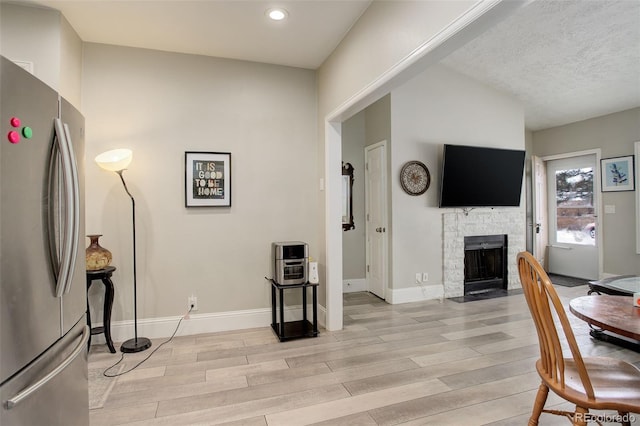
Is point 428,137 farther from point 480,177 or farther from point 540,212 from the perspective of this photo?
point 540,212

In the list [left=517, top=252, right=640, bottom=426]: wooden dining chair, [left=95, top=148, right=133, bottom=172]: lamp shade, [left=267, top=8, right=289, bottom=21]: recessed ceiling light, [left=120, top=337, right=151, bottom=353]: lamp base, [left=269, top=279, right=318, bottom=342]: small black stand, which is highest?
[left=267, top=8, right=289, bottom=21]: recessed ceiling light

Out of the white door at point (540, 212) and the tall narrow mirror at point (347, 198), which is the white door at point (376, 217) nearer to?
the tall narrow mirror at point (347, 198)

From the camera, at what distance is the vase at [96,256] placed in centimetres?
279

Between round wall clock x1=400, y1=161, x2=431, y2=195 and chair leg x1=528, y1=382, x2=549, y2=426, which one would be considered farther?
round wall clock x1=400, y1=161, x2=431, y2=195

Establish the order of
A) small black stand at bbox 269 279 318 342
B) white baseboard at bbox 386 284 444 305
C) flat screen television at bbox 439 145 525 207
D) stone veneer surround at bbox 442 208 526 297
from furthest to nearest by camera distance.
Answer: stone veneer surround at bbox 442 208 526 297, flat screen television at bbox 439 145 525 207, white baseboard at bbox 386 284 444 305, small black stand at bbox 269 279 318 342

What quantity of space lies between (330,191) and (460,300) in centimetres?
262

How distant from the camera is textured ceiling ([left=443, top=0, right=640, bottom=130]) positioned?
3334mm

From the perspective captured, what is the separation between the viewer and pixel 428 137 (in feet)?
15.3

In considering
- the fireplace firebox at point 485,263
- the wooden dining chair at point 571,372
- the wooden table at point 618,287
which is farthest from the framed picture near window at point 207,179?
the wooden table at point 618,287

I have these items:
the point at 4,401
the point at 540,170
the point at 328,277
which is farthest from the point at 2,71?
the point at 540,170

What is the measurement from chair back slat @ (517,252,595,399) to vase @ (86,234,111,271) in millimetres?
3130

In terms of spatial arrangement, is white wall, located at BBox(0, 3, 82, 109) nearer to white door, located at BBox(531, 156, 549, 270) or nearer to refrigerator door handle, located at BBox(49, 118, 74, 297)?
refrigerator door handle, located at BBox(49, 118, 74, 297)

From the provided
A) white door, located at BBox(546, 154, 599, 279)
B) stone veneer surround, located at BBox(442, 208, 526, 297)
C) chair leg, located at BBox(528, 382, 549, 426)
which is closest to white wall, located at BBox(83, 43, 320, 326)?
stone veneer surround, located at BBox(442, 208, 526, 297)

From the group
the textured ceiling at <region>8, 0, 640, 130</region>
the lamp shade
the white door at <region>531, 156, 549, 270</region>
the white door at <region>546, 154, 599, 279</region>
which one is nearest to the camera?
the textured ceiling at <region>8, 0, 640, 130</region>
